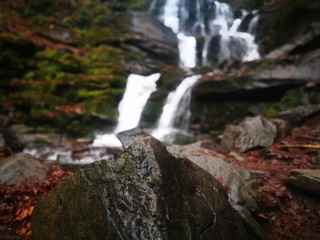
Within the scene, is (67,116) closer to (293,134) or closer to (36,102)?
(36,102)

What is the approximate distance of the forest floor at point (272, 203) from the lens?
12.7 ft

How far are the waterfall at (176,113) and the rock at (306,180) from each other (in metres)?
6.37

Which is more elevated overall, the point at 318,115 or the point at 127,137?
the point at 318,115

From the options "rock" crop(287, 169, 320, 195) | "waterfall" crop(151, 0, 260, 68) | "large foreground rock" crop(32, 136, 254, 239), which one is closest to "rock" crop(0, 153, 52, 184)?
"large foreground rock" crop(32, 136, 254, 239)

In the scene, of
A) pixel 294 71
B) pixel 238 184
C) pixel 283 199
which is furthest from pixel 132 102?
pixel 283 199

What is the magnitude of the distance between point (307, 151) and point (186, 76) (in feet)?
26.1

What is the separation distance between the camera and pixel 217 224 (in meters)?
3.12

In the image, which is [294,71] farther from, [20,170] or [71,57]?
[71,57]

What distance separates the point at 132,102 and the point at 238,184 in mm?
8832

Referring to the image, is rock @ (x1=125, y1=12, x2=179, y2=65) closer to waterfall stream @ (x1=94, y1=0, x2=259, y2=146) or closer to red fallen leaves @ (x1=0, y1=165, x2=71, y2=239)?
waterfall stream @ (x1=94, y1=0, x2=259, y2=146)

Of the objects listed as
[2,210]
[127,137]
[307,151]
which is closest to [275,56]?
[307,151]

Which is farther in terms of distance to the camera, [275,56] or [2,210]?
[275,56]

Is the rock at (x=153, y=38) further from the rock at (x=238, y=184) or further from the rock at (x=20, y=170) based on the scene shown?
the rock at (x=238, y=184)

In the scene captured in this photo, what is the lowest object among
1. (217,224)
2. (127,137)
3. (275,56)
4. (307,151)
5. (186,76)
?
(217,224)
